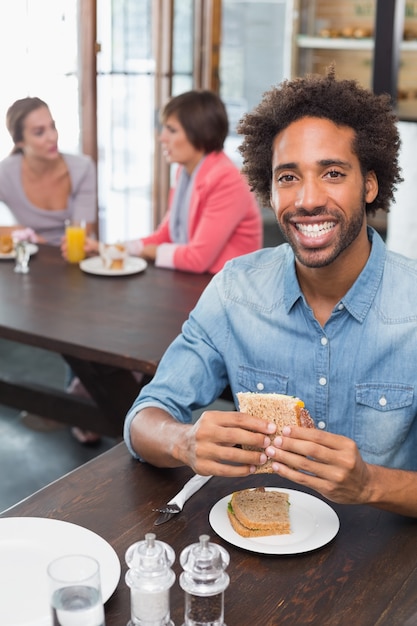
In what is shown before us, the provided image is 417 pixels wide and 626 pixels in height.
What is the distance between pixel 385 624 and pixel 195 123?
246cm

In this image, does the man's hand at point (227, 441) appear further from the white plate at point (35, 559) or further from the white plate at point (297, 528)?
the white plate at point (35, 559)

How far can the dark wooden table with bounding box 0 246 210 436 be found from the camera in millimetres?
2217

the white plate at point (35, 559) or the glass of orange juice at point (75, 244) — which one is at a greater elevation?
the glass of orange juice at point (75, 244)

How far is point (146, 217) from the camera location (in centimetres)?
538

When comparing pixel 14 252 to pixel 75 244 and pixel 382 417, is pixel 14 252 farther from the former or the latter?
pixel 382 417

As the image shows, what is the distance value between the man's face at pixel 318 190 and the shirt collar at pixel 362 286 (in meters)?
0.06

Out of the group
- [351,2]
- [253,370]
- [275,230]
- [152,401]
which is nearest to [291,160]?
[253,370]

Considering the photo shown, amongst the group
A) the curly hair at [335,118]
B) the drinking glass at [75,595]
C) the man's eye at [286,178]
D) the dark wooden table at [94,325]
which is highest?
the curly hair at [335,118]

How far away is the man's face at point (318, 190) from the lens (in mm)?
1518

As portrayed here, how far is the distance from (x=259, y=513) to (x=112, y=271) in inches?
69.2

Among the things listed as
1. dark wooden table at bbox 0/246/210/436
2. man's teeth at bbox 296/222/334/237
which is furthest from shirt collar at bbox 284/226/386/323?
dark wooden table at bbox 0/246/210/436

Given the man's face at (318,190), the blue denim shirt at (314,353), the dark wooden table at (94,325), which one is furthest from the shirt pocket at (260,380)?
the dark wooden table at (94,325)

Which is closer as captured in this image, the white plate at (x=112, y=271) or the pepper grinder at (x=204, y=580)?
the pepper grinder at (x=204, y=580)

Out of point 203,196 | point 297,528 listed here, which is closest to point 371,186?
point 297,528
